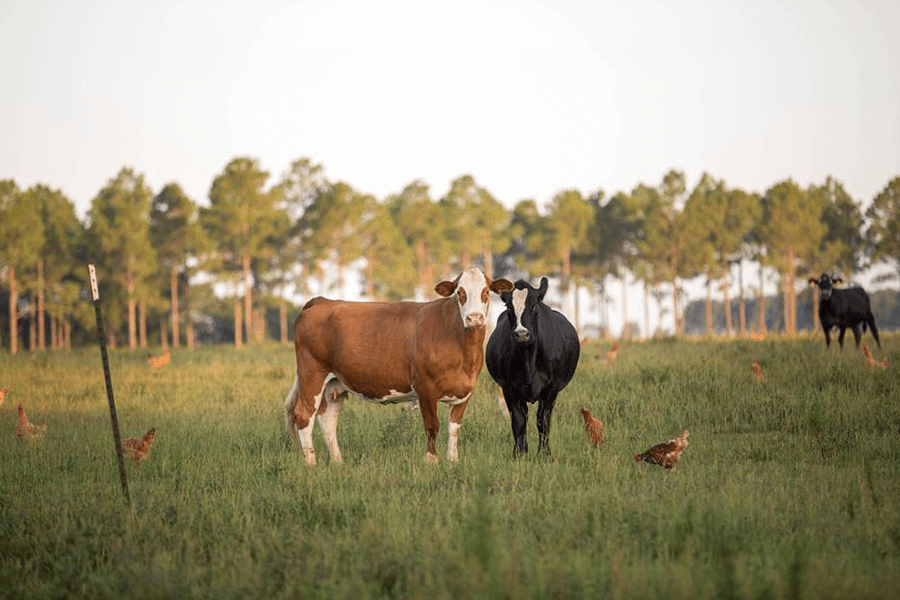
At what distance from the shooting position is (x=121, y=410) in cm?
1634

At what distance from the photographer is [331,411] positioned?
1152 cm

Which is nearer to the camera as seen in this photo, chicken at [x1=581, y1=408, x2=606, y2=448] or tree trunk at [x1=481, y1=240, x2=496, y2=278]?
chicken at [x1=581, y1=408, x2=606, y2=448]

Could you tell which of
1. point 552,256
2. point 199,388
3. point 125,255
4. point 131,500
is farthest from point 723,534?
point 552,256

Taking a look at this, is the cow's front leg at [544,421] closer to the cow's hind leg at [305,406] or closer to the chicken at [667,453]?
the chicken at [667,453]

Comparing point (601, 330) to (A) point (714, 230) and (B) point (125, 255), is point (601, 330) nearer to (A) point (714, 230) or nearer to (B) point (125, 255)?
(A) point (714, 230)

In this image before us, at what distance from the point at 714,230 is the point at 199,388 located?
49172 millimetres

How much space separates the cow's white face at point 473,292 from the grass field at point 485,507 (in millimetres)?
1706

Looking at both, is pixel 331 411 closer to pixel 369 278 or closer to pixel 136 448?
pixel 136 448

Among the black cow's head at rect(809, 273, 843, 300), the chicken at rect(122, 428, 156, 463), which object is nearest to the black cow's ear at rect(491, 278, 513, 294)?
the chicken at rect(122, 428, 156, 463)

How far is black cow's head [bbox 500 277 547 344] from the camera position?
10.3 meters

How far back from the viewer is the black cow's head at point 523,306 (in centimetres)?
1034

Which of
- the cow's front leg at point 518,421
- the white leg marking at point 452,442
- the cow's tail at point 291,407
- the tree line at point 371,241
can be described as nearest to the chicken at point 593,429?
the cow's front leg at point 518,421

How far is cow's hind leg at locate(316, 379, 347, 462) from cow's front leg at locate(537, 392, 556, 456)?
265 centimetres

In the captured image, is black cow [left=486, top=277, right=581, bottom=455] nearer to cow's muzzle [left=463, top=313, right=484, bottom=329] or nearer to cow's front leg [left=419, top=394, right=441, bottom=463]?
cow's muzzle [left=463, top=313, right=484, bottom=329]
